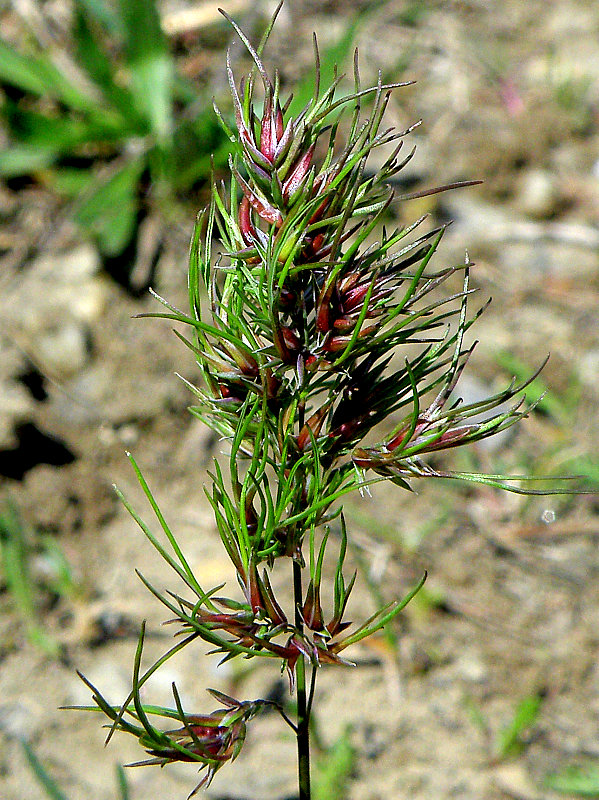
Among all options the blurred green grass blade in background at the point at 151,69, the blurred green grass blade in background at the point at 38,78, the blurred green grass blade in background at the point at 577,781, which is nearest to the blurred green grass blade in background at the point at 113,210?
the blurred green grass blade in background at the point at 151,69

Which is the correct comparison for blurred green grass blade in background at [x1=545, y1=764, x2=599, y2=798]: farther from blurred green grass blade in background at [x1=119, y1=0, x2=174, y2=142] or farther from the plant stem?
blurred green grass blade in background at [x1=119, y1=0, x2=174, y2=142]

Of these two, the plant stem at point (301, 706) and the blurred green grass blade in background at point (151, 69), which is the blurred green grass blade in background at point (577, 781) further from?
the blurred green grass blade in background at point (151, 69)

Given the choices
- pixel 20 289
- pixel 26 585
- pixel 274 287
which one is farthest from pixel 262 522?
pixel 20 289

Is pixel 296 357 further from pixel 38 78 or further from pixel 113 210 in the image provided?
pixel 38 78

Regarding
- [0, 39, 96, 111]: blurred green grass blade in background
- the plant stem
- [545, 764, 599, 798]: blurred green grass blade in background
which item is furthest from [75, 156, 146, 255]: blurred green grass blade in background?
the plant stem

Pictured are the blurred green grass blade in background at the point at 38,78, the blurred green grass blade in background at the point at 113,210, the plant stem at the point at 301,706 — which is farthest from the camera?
the blurred green grass blade in background at the point at 38,78

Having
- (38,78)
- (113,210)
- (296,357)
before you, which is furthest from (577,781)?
(38,78)

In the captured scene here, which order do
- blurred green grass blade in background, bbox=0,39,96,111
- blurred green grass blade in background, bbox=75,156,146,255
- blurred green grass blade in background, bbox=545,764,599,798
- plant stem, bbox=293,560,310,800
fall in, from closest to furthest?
1. plant stem, bbox=293,560,310,800
2. blurred green grass blade in background, bbox=545,764,599,798
3. blurred green grass blade in background, bbox=75,156,146,255
4. blurred green grass blade in background, bbox=0,39,96,111

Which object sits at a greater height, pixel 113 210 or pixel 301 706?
pixel 301 706
